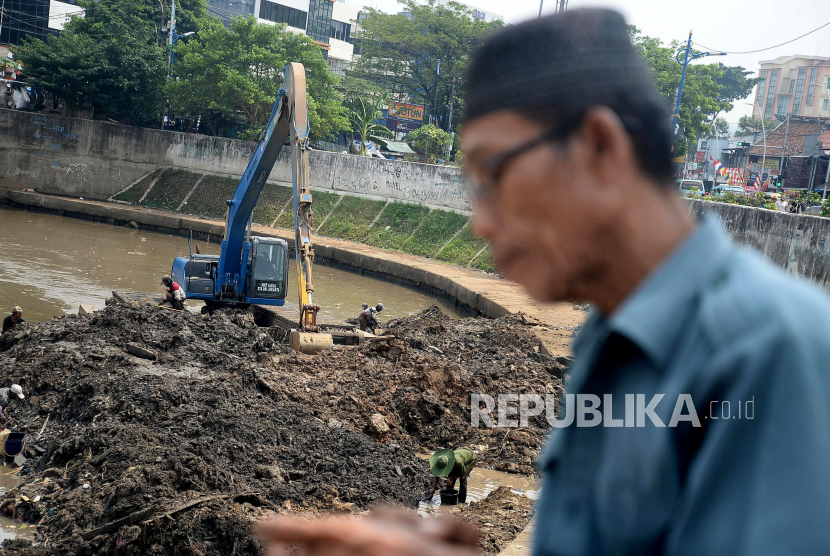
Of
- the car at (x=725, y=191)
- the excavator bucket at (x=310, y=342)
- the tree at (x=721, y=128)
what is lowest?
the excavator bucket at (x=310, y=342)

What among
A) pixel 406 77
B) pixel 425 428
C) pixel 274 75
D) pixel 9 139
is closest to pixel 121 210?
pixel 9 139

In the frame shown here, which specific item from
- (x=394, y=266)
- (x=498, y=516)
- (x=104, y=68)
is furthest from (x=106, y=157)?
(x=498, y=516)

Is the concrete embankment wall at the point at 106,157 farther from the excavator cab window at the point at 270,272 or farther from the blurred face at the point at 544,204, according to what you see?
the blurred face at the point at 544,204

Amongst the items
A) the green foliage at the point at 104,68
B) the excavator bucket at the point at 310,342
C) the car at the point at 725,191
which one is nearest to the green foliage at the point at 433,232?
the car at the point at 725,191

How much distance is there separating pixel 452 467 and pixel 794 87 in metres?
87.3

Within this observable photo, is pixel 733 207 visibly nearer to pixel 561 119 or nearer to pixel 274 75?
pixel 561 119

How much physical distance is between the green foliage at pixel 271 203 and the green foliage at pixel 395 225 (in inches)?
191

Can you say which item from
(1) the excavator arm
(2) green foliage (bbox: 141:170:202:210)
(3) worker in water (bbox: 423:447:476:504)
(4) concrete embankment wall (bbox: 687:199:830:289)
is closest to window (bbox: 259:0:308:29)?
(2) green foliage (bbox: 141:170:202:210)

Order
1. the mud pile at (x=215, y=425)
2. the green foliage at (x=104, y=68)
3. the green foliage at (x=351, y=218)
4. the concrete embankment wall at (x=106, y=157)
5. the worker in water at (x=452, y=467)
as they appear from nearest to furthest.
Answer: the mud pile at (x=215, y=425) → the worker in water at (x=452, y=467) → the green foliage at (x=351, y=218) → the concrete embankment wall at (x=106, y=157) → the green foliage at (x=104, y=68)

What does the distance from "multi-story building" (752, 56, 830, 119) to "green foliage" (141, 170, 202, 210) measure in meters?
57.5

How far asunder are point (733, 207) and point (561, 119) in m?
14.9

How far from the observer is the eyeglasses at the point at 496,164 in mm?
802

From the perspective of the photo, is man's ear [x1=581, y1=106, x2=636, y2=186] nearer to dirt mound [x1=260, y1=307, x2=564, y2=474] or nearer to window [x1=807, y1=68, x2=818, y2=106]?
dirt mound [x1=260, y1=307, x2=564, y2=474]

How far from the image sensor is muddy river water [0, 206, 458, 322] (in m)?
18.9
